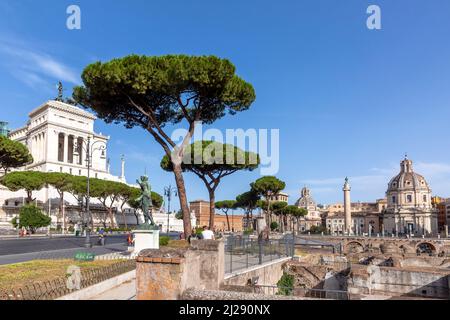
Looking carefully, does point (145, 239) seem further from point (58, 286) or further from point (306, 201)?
point (306, 201)

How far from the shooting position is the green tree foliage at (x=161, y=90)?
18.2 metres

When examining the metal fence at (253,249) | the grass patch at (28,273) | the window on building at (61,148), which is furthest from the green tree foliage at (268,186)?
the grass patch at (28,273)

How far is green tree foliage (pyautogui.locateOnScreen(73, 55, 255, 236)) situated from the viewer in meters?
18.2

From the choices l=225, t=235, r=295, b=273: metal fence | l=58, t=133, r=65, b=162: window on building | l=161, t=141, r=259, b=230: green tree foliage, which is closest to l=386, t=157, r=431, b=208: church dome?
l=161, t=141, r=259, b=230: green tree foliage

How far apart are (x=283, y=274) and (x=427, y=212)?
96390 millimetres

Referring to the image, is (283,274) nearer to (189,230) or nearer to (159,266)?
(189,230)

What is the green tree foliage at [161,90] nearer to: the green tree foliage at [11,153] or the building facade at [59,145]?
the green tree foliage at [11,153]

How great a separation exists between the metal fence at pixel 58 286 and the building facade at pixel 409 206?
101 metres

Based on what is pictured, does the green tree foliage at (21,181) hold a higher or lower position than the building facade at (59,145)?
lower

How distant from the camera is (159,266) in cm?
482

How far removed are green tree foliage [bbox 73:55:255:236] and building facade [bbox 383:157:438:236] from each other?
9283 cm

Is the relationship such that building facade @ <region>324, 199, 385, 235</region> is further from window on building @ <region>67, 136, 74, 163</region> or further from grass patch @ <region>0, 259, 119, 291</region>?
grass patch @ <region>0, 259, 119, 291</region>

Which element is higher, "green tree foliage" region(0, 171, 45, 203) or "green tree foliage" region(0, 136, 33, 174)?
"green tree foliage" region(0, 136, 33, 174)
